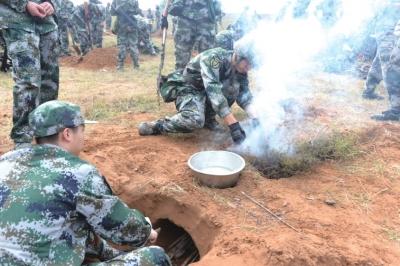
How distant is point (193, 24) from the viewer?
23.1 feet

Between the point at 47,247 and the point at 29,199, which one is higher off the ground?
the point at 29,199

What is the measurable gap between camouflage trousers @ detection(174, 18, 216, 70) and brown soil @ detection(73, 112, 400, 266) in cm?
300

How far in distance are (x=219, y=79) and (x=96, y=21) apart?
397 inches

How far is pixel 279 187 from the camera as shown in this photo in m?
3.61

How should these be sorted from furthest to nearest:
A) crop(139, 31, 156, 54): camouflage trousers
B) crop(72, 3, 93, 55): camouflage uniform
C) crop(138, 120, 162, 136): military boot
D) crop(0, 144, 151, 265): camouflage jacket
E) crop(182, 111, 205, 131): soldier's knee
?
crop(139, 31, 156, 54): camouflage trousers → crop(72, 3, 93, 55): camouflage uniform → crop(138, 120, 162, 136): military boot → crop(182, 111, 205, 131): soldier's knee → crop(0, 144, 151, 265): camouflage jacket

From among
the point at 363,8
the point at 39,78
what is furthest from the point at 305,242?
the point at 363,8

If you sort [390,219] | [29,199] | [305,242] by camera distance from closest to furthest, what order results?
[29,199] → [305,242] → [390,219]

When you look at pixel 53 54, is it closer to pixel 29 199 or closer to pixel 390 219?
pixel 29 199

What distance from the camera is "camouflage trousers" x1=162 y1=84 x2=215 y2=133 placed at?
455 centimetres

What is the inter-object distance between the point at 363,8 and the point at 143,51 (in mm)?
7338

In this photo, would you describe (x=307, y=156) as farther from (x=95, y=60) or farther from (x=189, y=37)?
(x=95, y=60)

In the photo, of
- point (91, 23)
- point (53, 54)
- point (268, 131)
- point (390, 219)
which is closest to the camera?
point (390, 219)

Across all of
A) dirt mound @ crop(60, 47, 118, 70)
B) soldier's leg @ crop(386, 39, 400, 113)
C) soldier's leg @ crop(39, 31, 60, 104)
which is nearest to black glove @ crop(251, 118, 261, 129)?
soldier's leg @ crop(39, 31, 60, 104)

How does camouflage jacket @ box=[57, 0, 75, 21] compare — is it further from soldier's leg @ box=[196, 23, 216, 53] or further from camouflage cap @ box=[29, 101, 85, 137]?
camouflage cap @ box=[29, 101, 85, 137]
